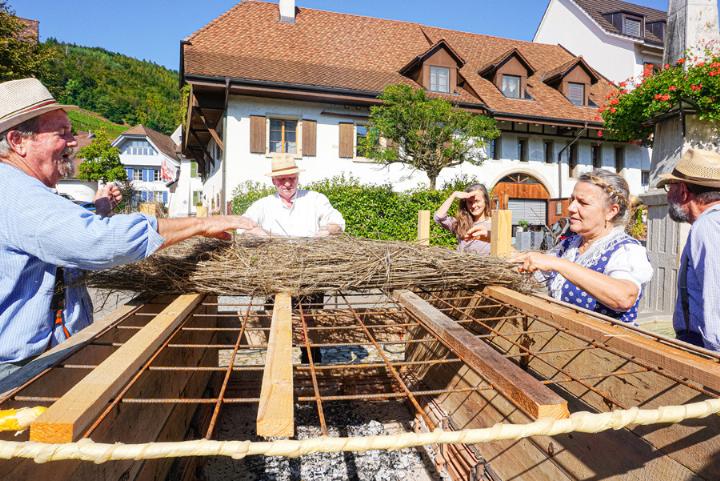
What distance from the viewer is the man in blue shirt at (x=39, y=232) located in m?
1.51

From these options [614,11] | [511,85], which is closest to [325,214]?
[511,85]

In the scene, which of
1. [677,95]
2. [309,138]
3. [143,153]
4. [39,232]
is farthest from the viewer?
[143,153]

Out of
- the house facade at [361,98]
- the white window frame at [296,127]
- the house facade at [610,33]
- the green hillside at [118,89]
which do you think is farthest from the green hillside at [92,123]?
the house facade at [610,33]

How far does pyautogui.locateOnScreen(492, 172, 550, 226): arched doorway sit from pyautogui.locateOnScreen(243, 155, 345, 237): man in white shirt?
15379mm

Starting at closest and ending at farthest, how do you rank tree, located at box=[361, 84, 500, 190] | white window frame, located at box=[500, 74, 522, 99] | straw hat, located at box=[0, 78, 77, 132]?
straw hat, located at box=[0, 78, 77, 132] → tree, located at box=[361, 84, 500, 190] → white window frame, located at box=[500, 74, 522, 99]

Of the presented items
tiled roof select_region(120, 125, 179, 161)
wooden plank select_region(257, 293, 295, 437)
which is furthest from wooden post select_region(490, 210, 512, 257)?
tiled roof select_region(120, 125, 179, 161)

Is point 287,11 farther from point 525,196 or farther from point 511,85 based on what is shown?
point 525,196

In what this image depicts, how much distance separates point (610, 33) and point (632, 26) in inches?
76.0

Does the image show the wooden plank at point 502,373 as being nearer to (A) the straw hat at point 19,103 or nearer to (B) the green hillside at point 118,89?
(A) the straw hat at point 19,103

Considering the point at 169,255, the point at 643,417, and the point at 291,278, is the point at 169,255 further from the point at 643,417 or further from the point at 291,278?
the point at 643,417

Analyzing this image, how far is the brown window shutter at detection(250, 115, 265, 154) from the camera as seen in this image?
1464cm

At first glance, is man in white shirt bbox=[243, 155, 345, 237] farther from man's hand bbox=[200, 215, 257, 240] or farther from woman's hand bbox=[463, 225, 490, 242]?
man's hand bbox=[200, 215, 257, 240]

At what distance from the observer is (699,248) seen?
1888 millimetres

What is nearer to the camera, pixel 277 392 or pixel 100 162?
pixel 277 392
